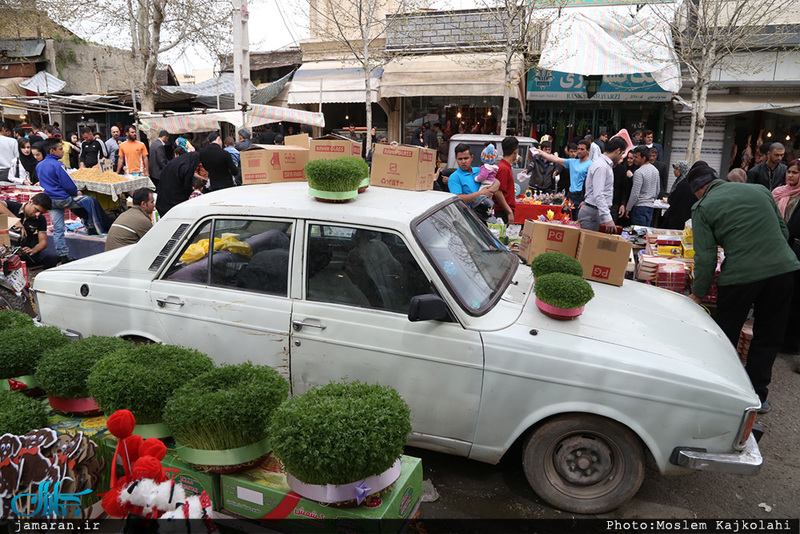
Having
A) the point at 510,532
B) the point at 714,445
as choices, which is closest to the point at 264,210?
the point at 510,532

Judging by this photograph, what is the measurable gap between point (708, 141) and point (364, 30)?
11396 millimetres

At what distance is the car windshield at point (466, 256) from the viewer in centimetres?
343

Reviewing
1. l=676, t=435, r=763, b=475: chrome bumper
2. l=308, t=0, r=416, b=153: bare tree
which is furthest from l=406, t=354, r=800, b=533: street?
l=308, t=0, r=416, b=153: bare tree

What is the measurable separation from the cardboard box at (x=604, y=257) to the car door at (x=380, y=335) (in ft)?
5.85

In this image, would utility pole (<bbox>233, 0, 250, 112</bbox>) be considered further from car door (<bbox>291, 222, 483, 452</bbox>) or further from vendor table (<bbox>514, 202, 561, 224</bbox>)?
car door (<bbox>291, 222, 483, 452</bbox>)

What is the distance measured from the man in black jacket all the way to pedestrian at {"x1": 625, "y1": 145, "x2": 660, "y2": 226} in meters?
6.49

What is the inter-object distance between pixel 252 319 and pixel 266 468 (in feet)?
3.57

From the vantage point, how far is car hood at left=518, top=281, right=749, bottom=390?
3.23m

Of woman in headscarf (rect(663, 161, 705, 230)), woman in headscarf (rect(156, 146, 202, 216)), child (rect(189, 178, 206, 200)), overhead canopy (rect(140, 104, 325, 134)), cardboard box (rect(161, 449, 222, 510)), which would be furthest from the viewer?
overhead canopy (rect(140, 104, 325, 134))

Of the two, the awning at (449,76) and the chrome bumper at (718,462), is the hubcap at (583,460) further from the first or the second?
the awning at (449,76)

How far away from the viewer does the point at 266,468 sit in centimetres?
282

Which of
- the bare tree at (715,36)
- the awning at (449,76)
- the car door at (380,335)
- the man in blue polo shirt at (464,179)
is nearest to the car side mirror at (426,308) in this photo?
the car door at (380,335)

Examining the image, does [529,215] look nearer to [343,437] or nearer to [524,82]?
[343,437]

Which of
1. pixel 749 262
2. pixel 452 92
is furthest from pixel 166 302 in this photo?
pixel 452 92
